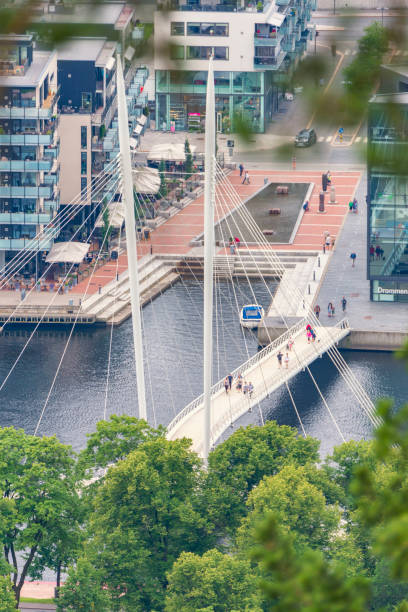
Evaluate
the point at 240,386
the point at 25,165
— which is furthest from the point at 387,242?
the point at 25,165

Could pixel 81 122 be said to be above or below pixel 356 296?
above

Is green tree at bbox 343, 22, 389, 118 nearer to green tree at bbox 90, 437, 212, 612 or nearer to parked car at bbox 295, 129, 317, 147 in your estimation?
parked car at bbox 295, 129, 317, 147

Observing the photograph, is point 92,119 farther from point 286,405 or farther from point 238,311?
point 286,405

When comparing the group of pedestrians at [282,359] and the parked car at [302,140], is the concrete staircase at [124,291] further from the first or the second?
the parked car at [302,140]

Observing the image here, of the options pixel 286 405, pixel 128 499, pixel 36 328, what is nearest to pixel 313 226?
pixel 36 328

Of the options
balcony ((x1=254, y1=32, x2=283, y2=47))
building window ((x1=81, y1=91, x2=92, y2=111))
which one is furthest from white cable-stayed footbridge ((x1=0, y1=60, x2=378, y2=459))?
balcony ((x1=254, y1=32, x2=283, y2=47))

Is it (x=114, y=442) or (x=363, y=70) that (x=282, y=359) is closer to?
(x=114, y=442)

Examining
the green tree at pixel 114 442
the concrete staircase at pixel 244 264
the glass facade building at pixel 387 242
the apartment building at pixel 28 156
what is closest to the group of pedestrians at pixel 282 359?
the glass facade building at pixel 387 242

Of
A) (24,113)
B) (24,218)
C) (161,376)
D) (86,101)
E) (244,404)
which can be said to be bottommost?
(244,404)
